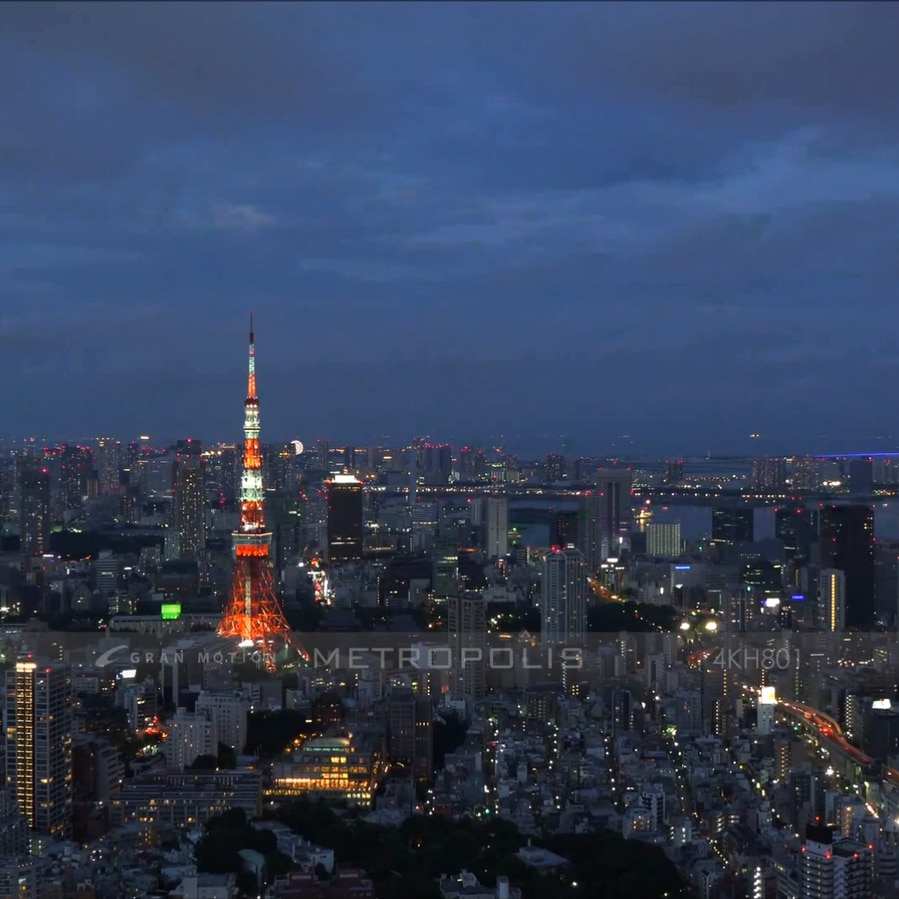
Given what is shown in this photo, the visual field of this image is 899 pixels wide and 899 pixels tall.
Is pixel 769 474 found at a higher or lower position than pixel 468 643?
higher

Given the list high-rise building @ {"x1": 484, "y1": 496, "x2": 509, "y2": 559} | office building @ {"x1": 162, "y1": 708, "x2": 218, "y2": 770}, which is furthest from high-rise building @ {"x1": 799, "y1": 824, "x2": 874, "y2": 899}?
high-rise building @ {"x1": 484, "y1": 496, "x2": 509, "y2": 559}

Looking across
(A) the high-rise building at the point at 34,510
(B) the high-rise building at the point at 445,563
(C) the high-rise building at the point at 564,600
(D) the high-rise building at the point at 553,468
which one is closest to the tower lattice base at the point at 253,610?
(B) the high-rise building at the point at 445,563

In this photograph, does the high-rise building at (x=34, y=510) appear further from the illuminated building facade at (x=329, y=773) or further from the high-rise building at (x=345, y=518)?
the illuminated building facade at (x=329, y=773)

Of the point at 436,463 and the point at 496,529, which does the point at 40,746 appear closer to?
the point at 436,463

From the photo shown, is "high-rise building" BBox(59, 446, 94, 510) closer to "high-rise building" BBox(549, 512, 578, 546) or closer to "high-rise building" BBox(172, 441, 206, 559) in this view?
"high-rise building" BBox(172, 441, 206, 559)

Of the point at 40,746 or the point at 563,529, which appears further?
the point at 563,529

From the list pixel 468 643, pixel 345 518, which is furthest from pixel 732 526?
A: pixel 468 643

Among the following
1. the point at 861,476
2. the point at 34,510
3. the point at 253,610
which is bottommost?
the point at 253,610

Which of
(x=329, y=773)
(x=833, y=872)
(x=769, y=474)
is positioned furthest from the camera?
(x=769, y=474)
